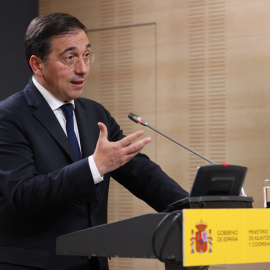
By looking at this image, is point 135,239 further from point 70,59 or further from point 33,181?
point 70,59

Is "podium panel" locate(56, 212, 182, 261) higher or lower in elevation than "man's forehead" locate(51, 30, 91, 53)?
lower

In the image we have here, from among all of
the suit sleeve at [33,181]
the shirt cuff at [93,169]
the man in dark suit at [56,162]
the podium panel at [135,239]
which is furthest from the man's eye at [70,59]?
the podium panel at [135,239]

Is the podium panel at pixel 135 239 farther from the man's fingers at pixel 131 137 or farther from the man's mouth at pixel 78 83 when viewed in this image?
the man's mouth at pixel 78 83

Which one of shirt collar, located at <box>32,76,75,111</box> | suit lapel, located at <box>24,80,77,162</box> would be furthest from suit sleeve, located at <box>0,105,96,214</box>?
shirt collar, located at <box>32,76,75,111</box>

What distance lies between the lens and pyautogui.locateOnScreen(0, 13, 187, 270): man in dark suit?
1887 millimetres

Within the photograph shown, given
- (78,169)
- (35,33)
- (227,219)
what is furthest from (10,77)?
(227,219)

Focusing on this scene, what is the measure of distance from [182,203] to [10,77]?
12.0 ft

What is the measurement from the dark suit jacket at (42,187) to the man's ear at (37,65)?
2.6 inches

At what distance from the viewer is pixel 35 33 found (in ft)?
7.57

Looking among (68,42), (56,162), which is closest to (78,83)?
(68,42)

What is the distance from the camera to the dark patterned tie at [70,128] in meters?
2.21

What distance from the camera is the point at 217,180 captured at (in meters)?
1.74

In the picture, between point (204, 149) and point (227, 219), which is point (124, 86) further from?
point (227, 219)

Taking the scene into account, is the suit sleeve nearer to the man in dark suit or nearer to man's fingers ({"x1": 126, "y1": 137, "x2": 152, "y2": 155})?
the man in dark suit
